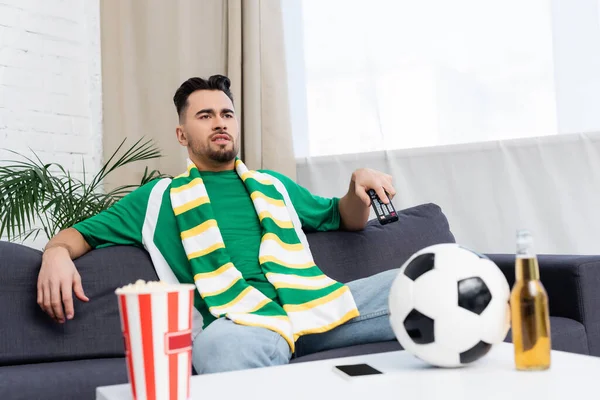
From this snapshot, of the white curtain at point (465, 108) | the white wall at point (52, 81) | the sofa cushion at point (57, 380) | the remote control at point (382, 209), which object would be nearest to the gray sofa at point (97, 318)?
the sofa cushion at point (57, 380)

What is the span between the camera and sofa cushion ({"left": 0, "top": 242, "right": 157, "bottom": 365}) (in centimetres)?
176

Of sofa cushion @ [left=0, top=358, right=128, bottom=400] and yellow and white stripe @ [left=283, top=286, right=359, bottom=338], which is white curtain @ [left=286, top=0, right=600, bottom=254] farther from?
sofa cushion @ [left=0, top=358, right=128, bottom=400]

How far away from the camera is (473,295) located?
1083 mm

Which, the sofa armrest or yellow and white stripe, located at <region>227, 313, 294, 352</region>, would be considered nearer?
yellow and white stripe, located at <region>227, 313, 294, 352</region>

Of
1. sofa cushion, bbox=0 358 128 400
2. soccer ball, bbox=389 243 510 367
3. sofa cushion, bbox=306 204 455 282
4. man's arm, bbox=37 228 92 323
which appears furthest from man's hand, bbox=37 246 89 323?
soccer ball, bbox=389 243 510 367

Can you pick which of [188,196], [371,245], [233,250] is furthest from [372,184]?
[188,196]

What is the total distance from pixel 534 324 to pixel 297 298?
91cm

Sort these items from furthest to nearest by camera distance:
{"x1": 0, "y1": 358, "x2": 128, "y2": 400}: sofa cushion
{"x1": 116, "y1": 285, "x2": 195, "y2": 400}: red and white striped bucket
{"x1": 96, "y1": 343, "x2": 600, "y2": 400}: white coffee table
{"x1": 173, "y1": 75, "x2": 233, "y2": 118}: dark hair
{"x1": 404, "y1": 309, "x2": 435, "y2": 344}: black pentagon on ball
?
{"x1": 173, "y1": 75, "x2": 233, "y2": 118}: dark hair < {"x1": 0, "y1": 358, "x2": 128, "y2": 400}: sofa cushion < {"x1": 404, "y1": 309, "x2": 435, "y2": 344}: black pentagon on ball < {"x1": 96, "y1": 343, "x2": 600, "y2": 400}: white coffee table < {"x1": 116, "y1": 285, "x2": 195, "y2": 400}: red and white striped bucket

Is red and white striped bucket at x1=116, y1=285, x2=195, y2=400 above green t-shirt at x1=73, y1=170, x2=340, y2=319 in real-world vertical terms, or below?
below

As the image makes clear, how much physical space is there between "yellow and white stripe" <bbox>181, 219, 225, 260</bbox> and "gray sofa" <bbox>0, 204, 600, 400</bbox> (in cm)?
12

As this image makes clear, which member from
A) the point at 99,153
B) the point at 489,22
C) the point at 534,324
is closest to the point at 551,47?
the point at 489,22

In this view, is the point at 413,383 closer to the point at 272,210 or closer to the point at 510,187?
the point at 272,210

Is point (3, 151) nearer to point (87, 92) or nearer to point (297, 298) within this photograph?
point (87, 92)

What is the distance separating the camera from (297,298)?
6.19 feet
